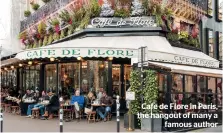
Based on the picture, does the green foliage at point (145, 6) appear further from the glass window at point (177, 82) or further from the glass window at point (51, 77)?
the glass window at point (51, 77)

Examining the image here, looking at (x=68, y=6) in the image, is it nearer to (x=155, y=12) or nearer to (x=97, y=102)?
(x=155, y=12)

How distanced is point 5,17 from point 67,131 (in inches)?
1053

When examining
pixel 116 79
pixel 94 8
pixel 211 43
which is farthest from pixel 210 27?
pixel 94 8

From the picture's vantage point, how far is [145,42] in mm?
16891

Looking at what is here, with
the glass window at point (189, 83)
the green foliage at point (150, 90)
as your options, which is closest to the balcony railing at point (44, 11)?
the glass window at point (189, 83)

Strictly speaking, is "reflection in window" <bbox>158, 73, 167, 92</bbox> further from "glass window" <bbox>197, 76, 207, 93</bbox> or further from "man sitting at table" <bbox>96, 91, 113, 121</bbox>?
"man sitting at table" <bbox>96, 91, 113, 121</bbox>

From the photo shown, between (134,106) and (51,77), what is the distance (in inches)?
360

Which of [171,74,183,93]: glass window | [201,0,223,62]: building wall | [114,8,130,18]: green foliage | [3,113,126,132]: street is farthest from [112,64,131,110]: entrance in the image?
[201,0,223,62]: building wall

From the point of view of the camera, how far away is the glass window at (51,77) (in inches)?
822

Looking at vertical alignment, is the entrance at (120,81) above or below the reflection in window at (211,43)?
below

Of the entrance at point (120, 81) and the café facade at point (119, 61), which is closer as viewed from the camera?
the café facade at point (119, 61)

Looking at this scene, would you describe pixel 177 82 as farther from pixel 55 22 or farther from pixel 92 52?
pixel 55 22

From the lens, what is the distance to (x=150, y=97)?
12766 mm

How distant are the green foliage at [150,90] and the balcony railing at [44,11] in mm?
9522
